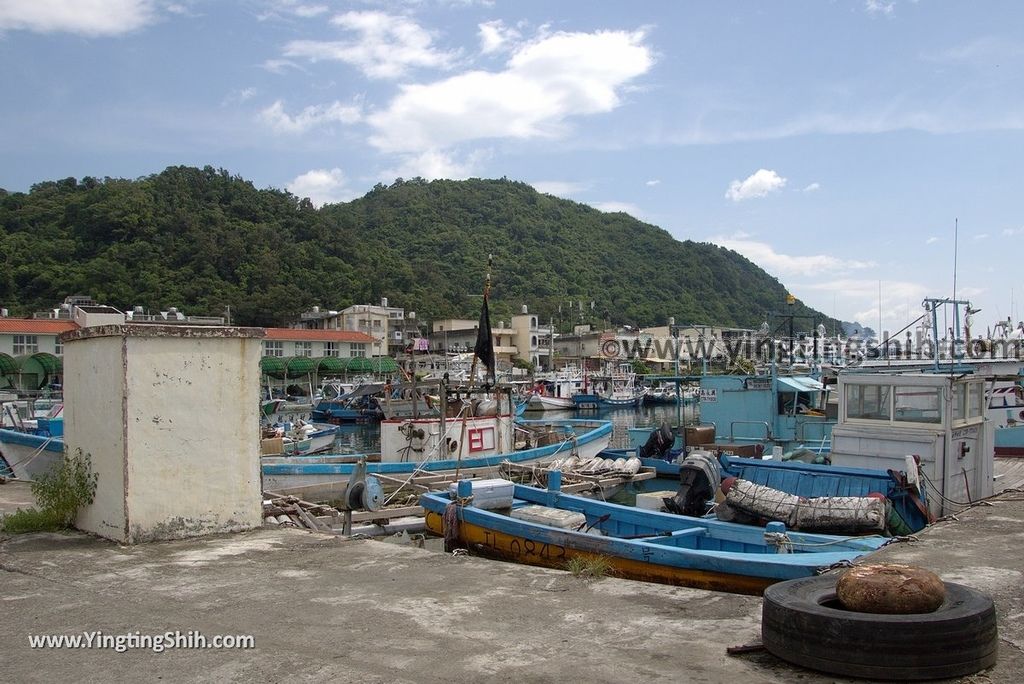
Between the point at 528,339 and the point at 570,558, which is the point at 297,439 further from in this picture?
the point at 528,339

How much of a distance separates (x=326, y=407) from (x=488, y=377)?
4287 centimetres

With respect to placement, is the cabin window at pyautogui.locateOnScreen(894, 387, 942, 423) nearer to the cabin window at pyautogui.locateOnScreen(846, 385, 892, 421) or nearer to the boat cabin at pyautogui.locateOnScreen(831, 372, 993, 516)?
the boat cabin at pyautogui.locateOnScreen(831, 372, 993, 516)

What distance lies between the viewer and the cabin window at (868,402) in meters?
11.8

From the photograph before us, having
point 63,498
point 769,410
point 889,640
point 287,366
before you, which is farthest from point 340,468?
point 287,366

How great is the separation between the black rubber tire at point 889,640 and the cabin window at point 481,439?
13530 millimetres

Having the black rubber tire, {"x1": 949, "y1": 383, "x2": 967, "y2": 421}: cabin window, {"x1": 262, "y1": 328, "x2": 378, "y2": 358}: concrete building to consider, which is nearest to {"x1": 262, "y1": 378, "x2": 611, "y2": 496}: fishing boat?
{"x1": 949, "y1": 383, "x2": 967, "y2": 421}: cabin window

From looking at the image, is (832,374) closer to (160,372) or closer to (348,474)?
(348,474)

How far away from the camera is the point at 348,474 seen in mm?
17328

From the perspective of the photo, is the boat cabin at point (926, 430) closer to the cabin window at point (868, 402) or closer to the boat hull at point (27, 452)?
the cabin window at point (868, 402)

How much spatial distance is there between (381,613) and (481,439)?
1252 centimetres

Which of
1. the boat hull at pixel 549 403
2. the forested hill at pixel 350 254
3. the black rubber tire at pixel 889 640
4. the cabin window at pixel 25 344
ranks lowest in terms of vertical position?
the boat hull at pixel 549 403

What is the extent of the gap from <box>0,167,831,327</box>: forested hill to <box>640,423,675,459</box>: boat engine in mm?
71278

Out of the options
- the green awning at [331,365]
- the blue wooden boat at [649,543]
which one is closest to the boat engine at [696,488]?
the blue wooden boat at [649,543]

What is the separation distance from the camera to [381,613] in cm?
560
